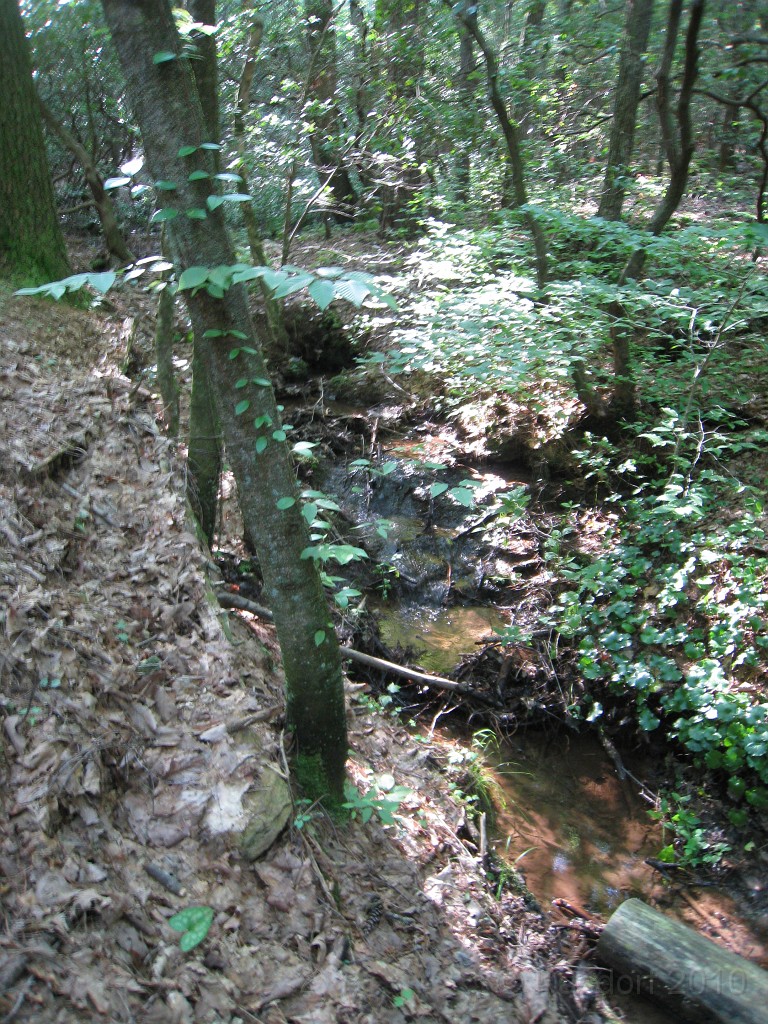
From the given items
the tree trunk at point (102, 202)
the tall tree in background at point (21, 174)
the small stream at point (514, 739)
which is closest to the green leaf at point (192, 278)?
the small stream at point (514, 739)

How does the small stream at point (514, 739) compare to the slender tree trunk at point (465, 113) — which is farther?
the slender tree trunk at point (465, 113)

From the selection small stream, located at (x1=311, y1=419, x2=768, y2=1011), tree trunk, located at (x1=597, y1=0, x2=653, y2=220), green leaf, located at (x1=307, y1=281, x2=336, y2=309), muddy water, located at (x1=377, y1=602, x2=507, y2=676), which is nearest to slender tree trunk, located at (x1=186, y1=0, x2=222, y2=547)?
small stream, located at (x1=311, y1=419, x2=768, y2=1011)

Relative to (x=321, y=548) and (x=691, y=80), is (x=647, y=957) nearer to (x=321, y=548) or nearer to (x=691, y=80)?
(x=321, y=548)

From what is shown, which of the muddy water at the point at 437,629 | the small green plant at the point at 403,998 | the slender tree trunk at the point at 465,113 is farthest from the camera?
the slender tree trunk at the point at 465,113

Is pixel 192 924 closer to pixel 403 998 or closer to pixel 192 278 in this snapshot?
pixel 403 998

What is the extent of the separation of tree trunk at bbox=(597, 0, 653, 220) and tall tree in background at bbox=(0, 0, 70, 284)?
540 cm

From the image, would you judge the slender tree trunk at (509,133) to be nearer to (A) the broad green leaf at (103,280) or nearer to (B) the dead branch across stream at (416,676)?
(B) the dead branch across stream at (416,676)

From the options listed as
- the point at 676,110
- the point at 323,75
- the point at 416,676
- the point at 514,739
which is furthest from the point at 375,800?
the point at 323,75

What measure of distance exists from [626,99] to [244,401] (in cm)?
652

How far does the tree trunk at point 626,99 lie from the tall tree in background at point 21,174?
540cm

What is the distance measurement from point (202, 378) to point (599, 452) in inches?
156

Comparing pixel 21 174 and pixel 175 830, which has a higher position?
pixel 21 174

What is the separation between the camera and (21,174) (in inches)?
236

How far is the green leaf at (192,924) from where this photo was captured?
2.21 meters
